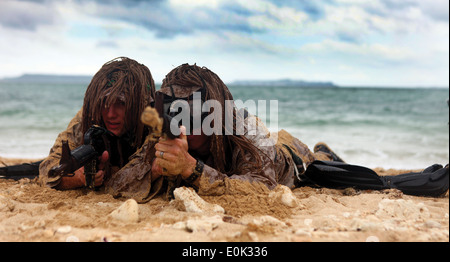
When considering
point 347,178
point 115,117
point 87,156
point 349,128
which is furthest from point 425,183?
point 349,128

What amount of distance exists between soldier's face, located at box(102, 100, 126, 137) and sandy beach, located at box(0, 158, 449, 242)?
1.75 feet

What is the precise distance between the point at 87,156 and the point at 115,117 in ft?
1.55

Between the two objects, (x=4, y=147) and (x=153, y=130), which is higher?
(x=153, y=130)

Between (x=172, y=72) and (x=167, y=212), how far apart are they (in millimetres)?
1036

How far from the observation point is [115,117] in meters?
2.92

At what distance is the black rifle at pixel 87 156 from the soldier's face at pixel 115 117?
9cm

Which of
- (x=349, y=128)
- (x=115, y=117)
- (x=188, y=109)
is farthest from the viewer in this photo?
(x=349, y=128)

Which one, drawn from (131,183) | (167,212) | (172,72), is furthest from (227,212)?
(172,72)

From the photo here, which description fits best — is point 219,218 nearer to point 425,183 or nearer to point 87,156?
point 87,156

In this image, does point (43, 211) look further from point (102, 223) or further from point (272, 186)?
point (272, 186)

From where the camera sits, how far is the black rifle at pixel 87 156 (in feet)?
7.91

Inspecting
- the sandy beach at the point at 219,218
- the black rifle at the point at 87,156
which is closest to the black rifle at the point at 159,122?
the sandy beach at the point at 219,218

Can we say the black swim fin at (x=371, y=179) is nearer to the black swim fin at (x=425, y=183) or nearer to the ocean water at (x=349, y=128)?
the black swim fin at (x=425, y=183)

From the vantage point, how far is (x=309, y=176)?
11.9 feet
